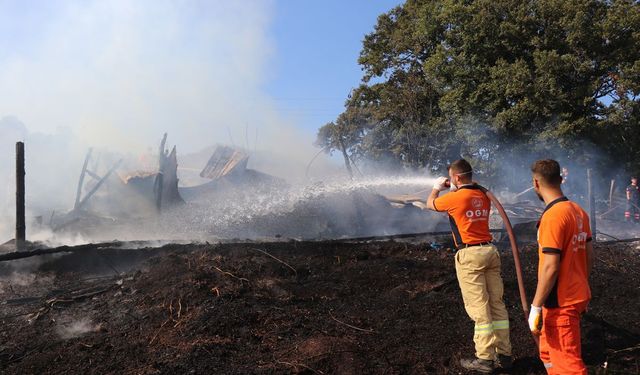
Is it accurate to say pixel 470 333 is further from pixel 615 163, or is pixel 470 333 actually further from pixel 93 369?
pixel 615 163

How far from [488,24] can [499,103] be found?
285 cm

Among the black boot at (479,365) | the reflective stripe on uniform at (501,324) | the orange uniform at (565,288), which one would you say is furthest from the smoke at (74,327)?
the orange uniform at (565,288)

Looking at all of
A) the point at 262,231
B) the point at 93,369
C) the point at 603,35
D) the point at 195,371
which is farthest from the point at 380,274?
the point at 603,35

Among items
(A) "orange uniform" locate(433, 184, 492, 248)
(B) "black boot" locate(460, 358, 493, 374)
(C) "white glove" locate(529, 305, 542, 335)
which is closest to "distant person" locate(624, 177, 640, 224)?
(A) "orange uniform" locate(433, 184, 492, 248)

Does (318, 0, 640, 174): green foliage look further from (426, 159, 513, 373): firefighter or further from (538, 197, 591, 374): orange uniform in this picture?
(538, 197, 591, 374): orange uniform

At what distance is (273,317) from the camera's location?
503 centimetres

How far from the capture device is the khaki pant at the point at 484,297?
3.94 meters

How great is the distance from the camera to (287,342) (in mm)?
4566

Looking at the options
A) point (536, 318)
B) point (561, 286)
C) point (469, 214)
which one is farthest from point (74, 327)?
point (561, 286)

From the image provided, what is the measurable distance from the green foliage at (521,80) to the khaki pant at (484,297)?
1387 centimetres

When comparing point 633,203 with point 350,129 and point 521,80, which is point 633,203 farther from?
point 350,129

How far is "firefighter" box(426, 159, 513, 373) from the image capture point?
393cm

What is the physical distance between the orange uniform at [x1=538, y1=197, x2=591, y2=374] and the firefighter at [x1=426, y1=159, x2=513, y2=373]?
86 centimetres

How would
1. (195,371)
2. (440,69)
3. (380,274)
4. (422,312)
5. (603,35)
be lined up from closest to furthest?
(195,371) → (422,312) → (380,274) → (603,35) → (440,69)
